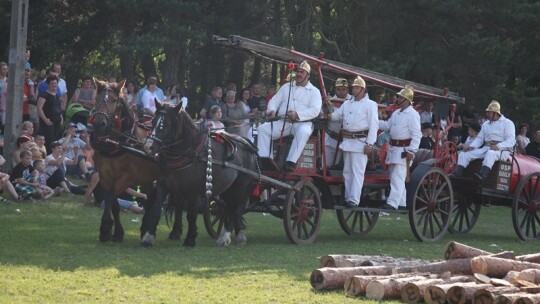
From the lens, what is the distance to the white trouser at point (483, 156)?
18.2 m

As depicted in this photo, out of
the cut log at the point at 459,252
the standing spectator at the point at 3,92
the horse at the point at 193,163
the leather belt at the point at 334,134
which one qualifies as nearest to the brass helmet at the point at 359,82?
the leather belt at the point at 334,134

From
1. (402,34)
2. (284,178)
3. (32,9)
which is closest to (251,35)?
(402,34)

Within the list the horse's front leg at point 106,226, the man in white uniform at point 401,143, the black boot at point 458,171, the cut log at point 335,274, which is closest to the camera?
the cut log at point 335,274

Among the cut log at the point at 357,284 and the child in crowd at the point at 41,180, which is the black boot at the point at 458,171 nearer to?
the child in crowd at the point at 41,180

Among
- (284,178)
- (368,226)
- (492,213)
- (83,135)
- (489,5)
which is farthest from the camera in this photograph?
(489,5)

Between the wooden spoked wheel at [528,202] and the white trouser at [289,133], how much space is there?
4244 mm

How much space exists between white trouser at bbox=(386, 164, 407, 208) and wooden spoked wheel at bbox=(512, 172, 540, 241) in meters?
2.33

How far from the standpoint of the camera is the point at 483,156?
60.7 ft

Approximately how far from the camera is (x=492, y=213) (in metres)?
24.2

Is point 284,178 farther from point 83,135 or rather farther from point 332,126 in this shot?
point 83,135

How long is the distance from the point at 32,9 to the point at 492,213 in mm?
12173

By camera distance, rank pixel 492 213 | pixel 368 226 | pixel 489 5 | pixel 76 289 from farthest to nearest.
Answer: pixel 489 5 → pixel 492 213 → pixel 368 226 → pixel 76 289

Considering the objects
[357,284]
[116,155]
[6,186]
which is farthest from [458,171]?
[357,284]

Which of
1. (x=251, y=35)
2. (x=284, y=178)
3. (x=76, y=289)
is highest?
(x=251, y=35)
